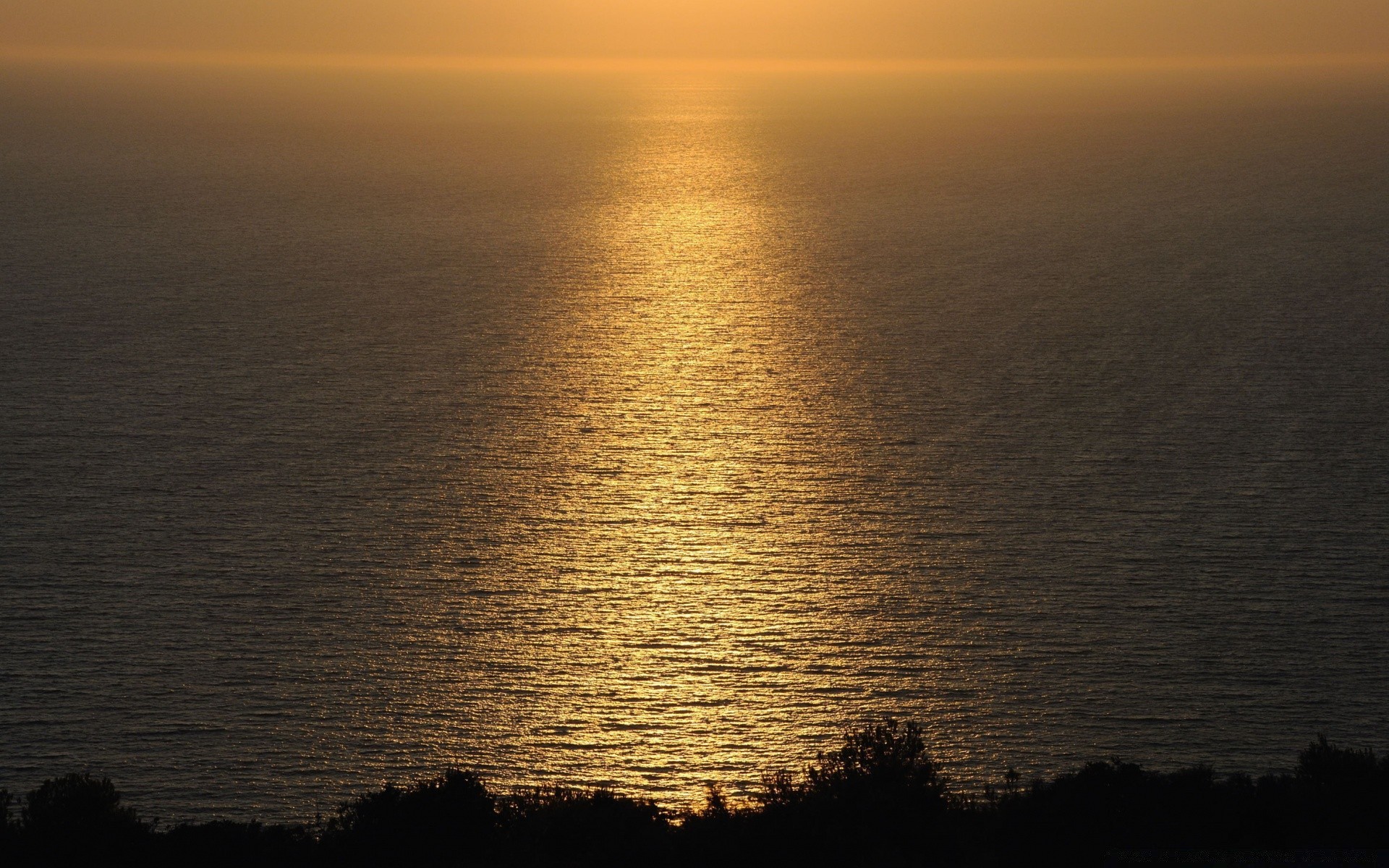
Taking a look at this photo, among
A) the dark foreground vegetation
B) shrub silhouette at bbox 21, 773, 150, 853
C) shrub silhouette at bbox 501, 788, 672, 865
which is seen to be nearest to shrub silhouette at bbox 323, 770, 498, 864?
the dark foreground vegetation

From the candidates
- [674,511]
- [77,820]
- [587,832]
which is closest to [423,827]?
[587,832]

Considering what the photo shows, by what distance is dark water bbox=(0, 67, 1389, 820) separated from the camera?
133 ft

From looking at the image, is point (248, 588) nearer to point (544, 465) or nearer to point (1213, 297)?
point (544, 465)

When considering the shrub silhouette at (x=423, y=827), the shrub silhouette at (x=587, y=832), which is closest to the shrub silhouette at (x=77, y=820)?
the shrub silhouette at (x=423, y=827)

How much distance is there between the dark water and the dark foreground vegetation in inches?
428

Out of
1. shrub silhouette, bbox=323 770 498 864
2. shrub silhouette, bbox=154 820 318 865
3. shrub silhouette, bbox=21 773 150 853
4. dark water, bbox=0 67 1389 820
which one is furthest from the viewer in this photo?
dark water, bbox=0 67 1389 820

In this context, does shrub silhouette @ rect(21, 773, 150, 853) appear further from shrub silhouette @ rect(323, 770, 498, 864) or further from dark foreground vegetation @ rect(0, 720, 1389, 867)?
A: shrub silhouette @ rect(323, 770, 498, 864)

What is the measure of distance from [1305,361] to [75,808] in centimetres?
6801

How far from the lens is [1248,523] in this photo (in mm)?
53406

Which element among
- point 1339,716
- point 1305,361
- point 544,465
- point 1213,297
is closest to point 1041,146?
point 1213,297

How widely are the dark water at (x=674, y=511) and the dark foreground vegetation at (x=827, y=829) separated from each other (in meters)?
10.9

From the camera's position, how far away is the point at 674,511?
187ft

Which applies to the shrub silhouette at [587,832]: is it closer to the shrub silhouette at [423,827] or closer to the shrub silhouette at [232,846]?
the shrub silhouette at [423,827]

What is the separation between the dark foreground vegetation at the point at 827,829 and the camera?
24266 millimetres
